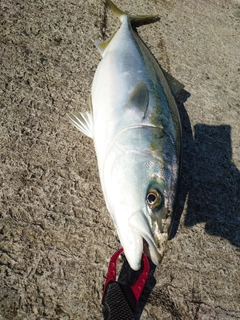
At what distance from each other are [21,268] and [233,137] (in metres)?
A: 2.18

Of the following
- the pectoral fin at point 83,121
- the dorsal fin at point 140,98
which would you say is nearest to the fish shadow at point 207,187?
the dorsal fin at point 140,98

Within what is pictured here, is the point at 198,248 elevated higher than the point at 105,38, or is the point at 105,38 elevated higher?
the point at 105,38

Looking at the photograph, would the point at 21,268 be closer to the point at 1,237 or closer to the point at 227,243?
the point at 1,237

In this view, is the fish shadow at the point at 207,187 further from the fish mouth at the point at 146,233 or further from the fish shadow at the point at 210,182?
the fish mouth at the point at 146,233

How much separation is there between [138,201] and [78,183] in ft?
1.91

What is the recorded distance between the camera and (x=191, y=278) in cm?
198

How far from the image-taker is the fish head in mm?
1619

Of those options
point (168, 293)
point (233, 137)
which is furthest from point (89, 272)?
point (233, 137)

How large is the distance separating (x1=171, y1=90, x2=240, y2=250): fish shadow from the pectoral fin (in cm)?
82

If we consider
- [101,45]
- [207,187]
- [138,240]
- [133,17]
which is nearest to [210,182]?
[207,187]

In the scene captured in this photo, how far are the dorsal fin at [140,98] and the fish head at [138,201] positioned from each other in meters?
0.34

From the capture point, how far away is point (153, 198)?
1.70m

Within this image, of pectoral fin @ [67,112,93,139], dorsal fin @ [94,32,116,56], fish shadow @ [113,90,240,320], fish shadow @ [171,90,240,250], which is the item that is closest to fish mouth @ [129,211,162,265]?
fish shadow @ [113,90,240,320]

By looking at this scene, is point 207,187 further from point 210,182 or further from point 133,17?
point 133,17
